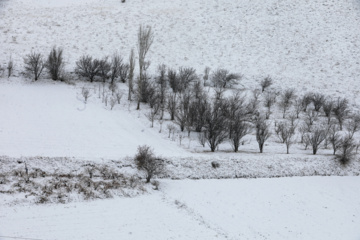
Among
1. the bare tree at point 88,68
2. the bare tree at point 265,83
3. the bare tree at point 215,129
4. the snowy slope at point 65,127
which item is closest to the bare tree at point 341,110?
the bare tree at point 265,83

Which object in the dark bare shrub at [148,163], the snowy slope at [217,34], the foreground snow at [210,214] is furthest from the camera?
the snowy slope at [217,34]

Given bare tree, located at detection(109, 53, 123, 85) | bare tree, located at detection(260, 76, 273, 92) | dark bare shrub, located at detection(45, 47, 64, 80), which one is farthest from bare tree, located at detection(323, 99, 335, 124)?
dark bare shrub, located at detection(45, 47, 64, 80)

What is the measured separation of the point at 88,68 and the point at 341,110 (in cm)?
2598

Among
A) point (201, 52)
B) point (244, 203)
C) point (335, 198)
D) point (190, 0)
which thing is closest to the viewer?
point (244, 203)

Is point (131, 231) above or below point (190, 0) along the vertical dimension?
below

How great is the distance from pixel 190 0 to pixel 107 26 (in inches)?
577

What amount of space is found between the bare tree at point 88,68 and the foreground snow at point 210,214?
1647cm

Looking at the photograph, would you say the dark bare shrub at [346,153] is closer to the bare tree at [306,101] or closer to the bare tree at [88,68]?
the bare tree at [306,101]

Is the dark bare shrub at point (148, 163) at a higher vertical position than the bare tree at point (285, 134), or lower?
lower

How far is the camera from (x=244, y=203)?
17.5 meters

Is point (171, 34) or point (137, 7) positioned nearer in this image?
point (171, 34)

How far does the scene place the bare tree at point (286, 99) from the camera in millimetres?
32281

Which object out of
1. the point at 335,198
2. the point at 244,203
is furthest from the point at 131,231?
the point at 335,198

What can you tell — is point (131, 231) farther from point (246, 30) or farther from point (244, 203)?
point (246, 30)
